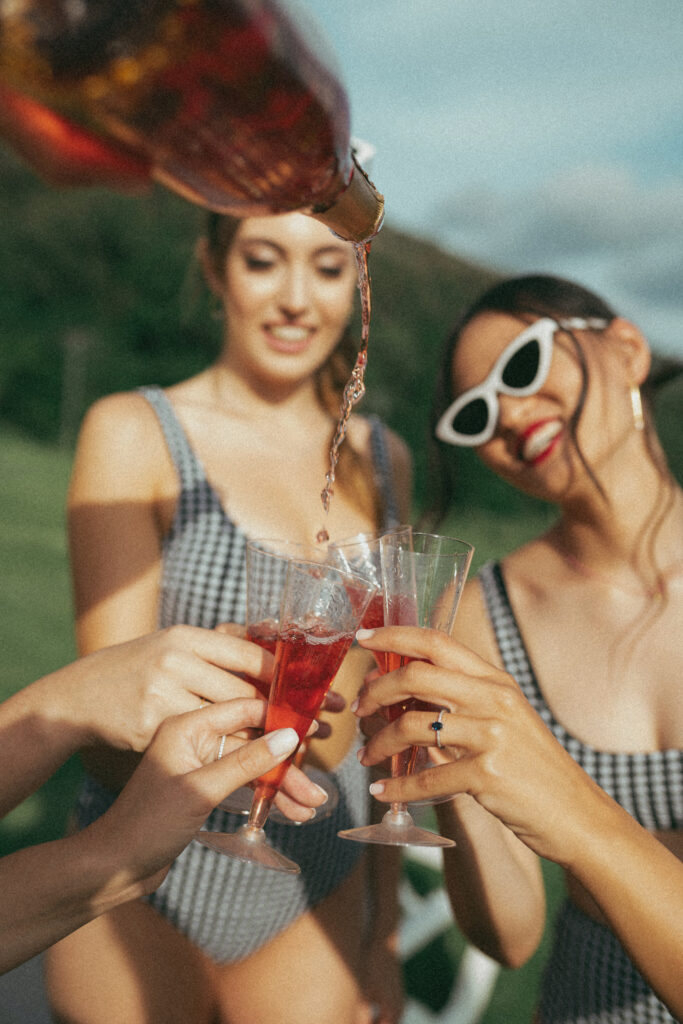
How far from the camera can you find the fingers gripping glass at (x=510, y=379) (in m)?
2.34

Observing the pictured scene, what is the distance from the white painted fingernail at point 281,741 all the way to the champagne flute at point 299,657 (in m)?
0.13

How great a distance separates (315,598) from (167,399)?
4.45 feet

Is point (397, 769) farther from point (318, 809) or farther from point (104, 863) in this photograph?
point (104, 863)

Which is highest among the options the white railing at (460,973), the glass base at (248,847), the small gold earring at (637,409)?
the small gold earring at (637,409)

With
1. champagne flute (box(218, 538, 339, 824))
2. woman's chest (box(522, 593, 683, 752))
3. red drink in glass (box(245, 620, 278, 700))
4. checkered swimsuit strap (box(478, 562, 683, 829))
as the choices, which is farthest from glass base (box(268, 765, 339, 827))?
woman's chest (box(522, 593, 683, 752))

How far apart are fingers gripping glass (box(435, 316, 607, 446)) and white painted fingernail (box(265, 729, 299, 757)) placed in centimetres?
130

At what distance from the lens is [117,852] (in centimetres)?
130

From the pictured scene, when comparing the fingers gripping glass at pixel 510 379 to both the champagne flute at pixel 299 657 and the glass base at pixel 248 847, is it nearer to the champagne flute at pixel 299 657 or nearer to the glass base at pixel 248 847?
the champagne flute at pixel 299 657

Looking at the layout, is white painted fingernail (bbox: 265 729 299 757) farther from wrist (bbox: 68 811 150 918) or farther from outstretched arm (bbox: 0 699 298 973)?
wrist (bbox: 68 811 150 918)

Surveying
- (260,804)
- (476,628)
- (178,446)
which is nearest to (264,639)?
(260,804)

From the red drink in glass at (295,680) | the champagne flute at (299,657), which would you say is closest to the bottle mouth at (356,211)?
the champagne flute at (299,657)

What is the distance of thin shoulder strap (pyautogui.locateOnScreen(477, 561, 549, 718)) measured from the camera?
234 centimetres

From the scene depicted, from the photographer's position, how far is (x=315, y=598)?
1604 mm

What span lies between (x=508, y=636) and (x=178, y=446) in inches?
47.0
